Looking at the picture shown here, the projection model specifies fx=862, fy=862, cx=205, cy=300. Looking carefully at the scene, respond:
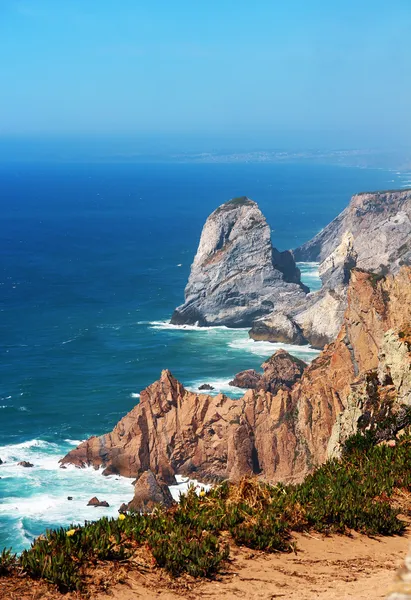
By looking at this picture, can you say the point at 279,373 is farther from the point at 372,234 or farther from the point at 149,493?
the point at 372,234

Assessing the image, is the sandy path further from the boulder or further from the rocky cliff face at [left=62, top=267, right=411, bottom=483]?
the boulder

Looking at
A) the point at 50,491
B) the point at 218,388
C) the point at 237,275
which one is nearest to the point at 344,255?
the point at 237,275

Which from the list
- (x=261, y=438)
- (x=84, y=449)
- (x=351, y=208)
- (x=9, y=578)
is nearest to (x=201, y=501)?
(x=9, y=578)

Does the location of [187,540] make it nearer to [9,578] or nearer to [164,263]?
[9,578]

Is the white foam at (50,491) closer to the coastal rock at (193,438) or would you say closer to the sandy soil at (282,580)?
the coastal rock at (193,438)

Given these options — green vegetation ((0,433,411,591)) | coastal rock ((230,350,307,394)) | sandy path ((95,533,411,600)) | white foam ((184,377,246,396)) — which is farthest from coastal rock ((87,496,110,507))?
sandy path ((95,533,411,600))
